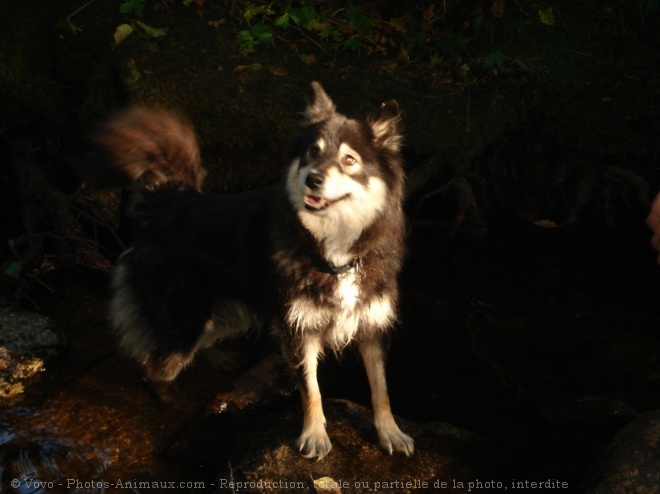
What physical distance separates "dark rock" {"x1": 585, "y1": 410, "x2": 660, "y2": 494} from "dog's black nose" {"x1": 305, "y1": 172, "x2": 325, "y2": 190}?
1894 millimetres

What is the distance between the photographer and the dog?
10.7ft

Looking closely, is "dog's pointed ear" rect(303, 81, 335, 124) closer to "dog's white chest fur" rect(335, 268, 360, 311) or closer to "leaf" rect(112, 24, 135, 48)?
"dog's white chest fur" rect(335, 268, 360, 311)

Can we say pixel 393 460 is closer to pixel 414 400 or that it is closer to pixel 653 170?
pixel 414 400

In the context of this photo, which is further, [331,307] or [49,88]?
[49,88]

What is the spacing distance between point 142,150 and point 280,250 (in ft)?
3.92

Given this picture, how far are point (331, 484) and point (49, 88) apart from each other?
4041mm

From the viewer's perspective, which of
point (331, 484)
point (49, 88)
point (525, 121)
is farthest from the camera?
point (525, 121)

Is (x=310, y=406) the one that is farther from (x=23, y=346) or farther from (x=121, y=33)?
(x=121, y=33)

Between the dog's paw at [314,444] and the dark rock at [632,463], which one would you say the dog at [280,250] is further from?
the dark rock at [632,463]

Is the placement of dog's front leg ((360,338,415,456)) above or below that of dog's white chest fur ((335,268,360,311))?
below

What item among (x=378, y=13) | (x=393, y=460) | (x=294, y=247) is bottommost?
(x=393, y=460)

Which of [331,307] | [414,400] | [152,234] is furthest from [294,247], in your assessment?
[414,400]

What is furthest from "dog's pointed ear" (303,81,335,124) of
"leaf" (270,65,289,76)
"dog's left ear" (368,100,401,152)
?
"leaf" (270,65,289,76)

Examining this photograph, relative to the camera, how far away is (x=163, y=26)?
5691 mm
